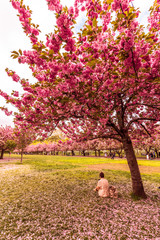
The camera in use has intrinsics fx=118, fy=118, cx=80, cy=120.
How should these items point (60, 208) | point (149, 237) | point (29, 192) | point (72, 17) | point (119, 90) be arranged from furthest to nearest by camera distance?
1. point (29, 192)
2. point (60, 208)
3. point (119, 90)
4. point (149, 237)
5. point (72, 17)

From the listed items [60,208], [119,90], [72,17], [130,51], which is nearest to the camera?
[72,17]

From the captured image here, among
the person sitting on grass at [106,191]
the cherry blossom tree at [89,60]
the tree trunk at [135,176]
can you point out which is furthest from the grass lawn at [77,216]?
the cherry blossom tree at [89,60]

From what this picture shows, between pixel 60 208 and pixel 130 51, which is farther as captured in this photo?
pixel 60 208

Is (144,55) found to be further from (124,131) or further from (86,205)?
(86,205)

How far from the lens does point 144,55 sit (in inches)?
166

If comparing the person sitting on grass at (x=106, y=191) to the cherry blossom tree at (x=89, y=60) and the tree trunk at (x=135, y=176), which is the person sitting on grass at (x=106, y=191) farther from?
the cherry blossom tree at (x=89, y=60)

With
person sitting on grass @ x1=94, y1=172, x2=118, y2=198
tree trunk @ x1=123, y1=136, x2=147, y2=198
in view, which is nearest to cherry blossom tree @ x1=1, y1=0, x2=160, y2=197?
tree trunk @ x1=123, y1=136, x2=147, y2=198

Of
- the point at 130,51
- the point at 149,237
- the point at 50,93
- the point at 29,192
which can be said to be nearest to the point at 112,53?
the point at 130,51

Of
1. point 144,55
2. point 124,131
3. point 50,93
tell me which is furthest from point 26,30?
point 124,131

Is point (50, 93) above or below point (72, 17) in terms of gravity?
below

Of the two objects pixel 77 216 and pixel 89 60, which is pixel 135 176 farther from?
pixel 89 60

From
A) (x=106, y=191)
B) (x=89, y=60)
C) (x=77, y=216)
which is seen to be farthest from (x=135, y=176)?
(x=89, y=60)

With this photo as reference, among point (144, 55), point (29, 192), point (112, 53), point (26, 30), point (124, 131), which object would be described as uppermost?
point (26, 30)

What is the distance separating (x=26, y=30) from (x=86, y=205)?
8968 millimetres
